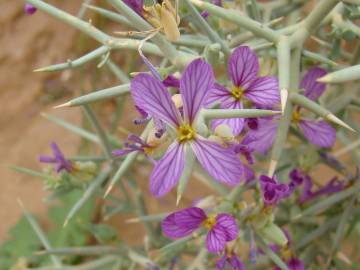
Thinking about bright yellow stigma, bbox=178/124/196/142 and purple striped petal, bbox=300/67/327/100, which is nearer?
bright yellow stigma, bbox=178/124/196/142

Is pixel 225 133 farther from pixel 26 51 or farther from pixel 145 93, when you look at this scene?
pixel 26 51

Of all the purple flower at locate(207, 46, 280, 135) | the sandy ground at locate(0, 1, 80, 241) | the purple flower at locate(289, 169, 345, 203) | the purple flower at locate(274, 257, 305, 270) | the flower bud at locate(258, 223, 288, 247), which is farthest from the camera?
the sandy ground at locate(0, 1, 80, 241)

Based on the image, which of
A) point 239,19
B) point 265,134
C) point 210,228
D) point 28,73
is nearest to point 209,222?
point 210,228

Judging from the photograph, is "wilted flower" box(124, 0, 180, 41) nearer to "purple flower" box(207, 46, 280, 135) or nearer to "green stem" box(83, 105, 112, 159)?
"purple flower" box(207, 46, 280, 135)

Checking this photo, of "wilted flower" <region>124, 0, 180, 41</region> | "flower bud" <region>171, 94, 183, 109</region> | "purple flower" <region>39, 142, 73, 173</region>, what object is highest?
"wilted flower" <region>124, 0, 180, 41</region>

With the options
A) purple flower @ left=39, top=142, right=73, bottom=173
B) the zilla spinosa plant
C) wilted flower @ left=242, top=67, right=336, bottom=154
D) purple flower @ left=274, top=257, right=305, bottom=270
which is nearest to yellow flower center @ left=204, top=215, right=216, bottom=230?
the zilla spinosa plant

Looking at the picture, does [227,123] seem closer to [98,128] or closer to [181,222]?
[181,222]

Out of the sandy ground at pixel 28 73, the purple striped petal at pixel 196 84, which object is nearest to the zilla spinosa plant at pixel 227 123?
the purple striped petal at pixel 196 84

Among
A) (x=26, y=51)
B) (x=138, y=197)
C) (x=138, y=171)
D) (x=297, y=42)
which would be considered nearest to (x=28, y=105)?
(x=26, y=51)

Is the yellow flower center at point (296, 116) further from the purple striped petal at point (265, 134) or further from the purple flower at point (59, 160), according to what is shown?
the purple flower at point (59, 160)
